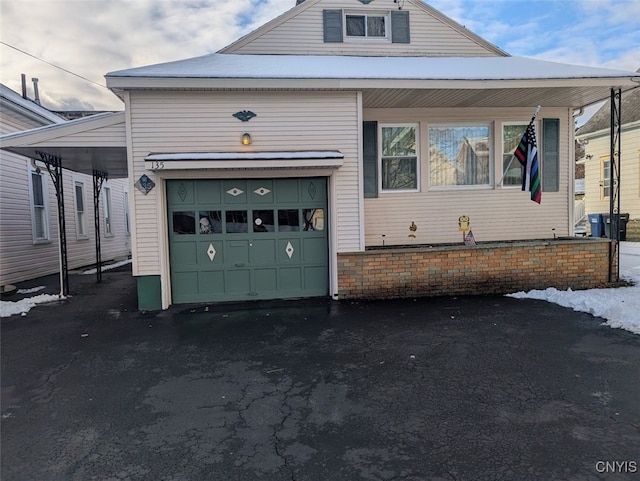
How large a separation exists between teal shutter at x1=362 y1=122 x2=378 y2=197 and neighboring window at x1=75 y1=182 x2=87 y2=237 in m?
10.9

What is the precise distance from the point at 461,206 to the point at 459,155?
1.11 meters

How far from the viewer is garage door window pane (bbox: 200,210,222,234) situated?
24.7 ft

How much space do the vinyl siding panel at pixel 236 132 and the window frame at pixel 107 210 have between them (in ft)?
36.5

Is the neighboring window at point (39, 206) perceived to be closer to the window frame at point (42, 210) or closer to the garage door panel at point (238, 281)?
the window frame at point (42, 210)

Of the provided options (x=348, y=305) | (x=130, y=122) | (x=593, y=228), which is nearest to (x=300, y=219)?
(x=348, y=305)

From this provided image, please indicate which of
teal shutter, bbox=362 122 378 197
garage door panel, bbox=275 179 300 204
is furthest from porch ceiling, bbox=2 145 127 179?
teal shutter, bbox=362 122 378 197

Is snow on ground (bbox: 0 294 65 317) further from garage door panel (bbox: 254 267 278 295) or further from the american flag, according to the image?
the american flag

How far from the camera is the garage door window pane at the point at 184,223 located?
294 inches

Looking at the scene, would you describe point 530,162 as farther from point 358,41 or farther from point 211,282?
point 211,282

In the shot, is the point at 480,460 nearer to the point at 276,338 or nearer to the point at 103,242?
the point at 276,338

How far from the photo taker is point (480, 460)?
2.82 metres

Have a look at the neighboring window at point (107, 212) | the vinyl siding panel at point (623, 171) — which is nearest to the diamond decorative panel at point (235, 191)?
the neighboring window at point (107, 212)

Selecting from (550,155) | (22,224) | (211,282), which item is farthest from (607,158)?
(22,224)

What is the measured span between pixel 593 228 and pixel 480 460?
16735mm
